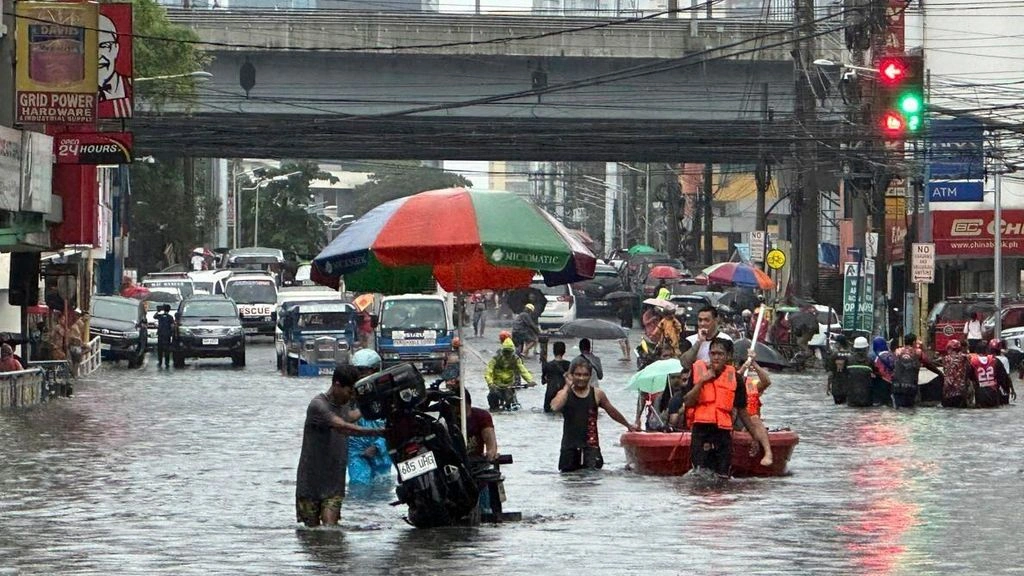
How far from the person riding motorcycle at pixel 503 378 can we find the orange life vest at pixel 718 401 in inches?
483

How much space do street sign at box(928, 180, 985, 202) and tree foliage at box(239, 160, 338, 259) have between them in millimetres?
85975

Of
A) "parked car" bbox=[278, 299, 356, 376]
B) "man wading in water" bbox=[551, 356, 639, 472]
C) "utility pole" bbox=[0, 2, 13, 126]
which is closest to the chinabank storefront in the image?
"parked car" bbox=[278, 299, 356, 376]

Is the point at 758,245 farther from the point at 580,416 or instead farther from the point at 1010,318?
the point at 580,416

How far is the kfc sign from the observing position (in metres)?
53.2

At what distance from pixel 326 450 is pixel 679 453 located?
233 inches

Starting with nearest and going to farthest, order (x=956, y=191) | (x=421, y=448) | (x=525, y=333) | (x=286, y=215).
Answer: (x=421, y=448), (x=956, y=191), (x=525, y=333), (x=286, y=215)

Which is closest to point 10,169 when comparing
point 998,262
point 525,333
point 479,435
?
point 525,333

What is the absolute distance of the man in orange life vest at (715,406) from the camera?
61.7 feet

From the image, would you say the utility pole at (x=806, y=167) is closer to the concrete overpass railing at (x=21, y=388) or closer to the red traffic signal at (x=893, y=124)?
the concrete overpass railing at (x=21, y=388)

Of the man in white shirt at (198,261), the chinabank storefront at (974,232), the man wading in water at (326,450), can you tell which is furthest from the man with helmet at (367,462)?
the man in white shirt at (198,261)

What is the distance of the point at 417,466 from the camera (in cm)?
1507

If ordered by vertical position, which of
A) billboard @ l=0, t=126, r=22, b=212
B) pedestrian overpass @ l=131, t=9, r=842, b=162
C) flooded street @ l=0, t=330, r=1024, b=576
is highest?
pedestrian overpass @ l=131, t=9, r=842, b=162

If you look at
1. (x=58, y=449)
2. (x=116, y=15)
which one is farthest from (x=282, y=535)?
(x=116, y=15)

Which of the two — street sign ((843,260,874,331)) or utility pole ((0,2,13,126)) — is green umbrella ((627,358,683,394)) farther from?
street sign ((843,260,874,331))
